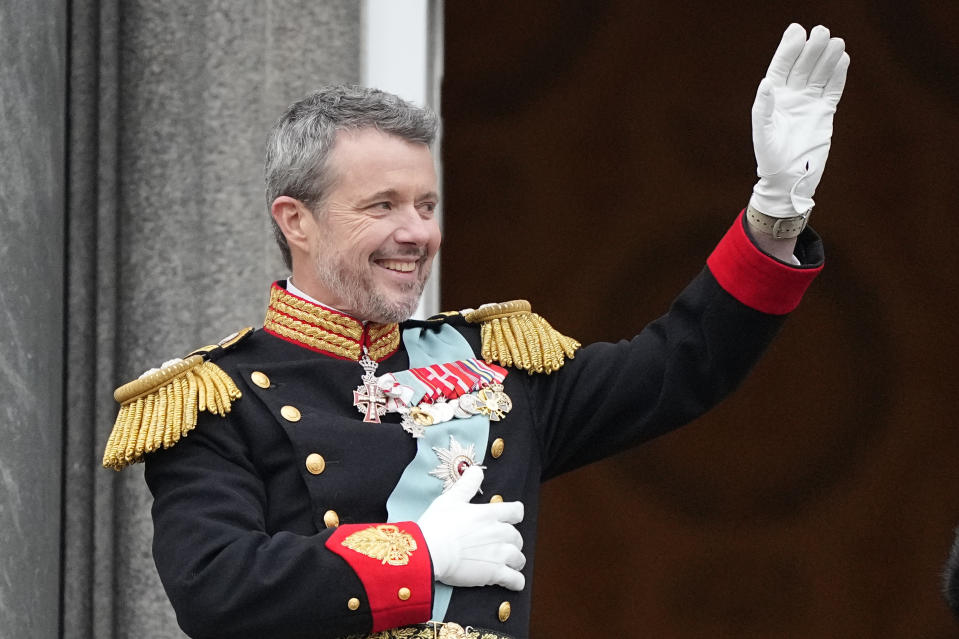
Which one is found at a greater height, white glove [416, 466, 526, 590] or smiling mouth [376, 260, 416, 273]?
smiling mouth [376, 260, 416, 273]

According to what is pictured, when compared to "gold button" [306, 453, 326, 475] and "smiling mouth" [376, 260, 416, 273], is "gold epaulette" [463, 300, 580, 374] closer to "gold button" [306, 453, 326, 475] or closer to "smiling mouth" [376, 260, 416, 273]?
"smiling mouth" [376, 260, 416, 273]

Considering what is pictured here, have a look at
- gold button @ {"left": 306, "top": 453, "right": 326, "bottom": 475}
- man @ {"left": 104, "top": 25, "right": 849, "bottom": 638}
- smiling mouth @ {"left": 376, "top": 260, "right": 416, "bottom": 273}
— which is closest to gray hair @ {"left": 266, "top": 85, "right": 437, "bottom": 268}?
man @ {"left": 104, "top": 25, "right": 849, "bottom": 638}

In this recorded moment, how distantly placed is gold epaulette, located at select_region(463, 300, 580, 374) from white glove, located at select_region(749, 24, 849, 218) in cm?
33

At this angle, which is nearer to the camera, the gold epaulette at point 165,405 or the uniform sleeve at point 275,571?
the uniform sleeve at point 275,571

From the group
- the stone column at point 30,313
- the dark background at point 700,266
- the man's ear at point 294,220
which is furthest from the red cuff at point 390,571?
the dark background at point 700,266

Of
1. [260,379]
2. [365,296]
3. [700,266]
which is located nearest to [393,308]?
[365,296]

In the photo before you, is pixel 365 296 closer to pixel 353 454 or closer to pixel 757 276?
pixel 353 454

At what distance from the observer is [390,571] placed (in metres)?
1.72

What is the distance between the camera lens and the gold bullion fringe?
1.81 metres

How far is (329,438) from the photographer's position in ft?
6.04

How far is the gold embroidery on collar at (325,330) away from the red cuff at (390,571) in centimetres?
30

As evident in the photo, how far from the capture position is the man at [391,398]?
1.73m

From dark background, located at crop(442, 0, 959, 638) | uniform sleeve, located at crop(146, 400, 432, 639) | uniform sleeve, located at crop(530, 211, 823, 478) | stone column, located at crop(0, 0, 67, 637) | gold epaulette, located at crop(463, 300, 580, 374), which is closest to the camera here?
uniform sleeve, located at crop(146, 400, 432, 639)

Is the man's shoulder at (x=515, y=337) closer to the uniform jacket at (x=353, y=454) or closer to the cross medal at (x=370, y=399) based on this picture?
the uniform jacket at (x=353, y=454)
